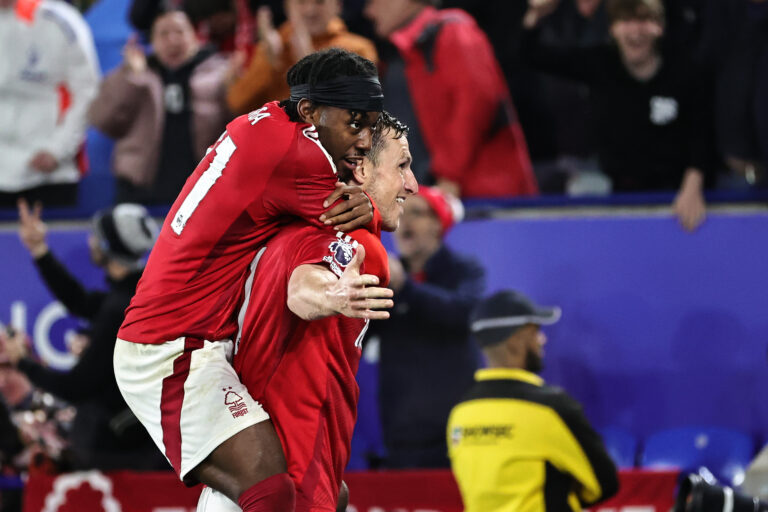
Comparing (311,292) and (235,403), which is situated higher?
(311,292)

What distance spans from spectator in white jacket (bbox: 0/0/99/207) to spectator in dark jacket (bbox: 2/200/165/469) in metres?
2.05

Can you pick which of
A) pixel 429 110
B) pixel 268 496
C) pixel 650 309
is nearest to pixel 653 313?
pixel 650 309

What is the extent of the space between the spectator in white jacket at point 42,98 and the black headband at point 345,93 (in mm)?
5147

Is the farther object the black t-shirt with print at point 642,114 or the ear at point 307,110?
the black t-shirt with print at point 642,114

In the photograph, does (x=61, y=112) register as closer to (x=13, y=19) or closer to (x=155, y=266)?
(x=13, y=19)

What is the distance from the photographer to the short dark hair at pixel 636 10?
23.6 ft

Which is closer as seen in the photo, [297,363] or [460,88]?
[297,363]

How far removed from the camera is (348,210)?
12.6 ft

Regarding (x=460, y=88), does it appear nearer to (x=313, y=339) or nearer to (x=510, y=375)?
(x=510, y=375)

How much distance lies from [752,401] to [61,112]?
16.3 feet

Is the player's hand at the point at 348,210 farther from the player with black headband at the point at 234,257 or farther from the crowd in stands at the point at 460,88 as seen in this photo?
the crowd in stands at the point at 460,88

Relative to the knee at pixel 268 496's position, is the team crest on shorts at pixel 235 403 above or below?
above

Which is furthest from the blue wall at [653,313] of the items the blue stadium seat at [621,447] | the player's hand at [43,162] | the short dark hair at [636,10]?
the player's hand at [43,162]

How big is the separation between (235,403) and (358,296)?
65 cm
